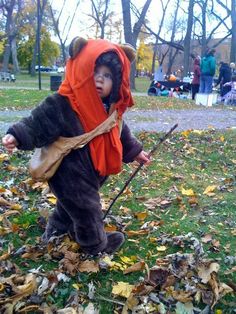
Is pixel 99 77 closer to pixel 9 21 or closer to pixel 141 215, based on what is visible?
pixel 141 215

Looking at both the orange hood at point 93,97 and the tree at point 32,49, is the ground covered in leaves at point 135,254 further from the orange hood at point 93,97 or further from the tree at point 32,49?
the tree at point 32,49

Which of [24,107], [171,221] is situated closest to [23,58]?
[24,107]

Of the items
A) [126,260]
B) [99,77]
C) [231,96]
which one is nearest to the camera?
[99,77]

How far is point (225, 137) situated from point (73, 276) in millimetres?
5553

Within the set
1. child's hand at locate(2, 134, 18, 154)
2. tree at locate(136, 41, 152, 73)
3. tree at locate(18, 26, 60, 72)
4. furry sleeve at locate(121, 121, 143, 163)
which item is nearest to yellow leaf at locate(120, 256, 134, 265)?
furry sleeve at locate(121, 121, 143, 163)

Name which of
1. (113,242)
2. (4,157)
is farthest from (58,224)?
(4,157)

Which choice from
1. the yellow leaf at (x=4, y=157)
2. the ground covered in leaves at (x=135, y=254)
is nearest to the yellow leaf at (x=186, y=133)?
the ground covered in leaves at (x=135, y=254)

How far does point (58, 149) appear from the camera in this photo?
275cm

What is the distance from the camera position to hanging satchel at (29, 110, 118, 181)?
2730 millimetres

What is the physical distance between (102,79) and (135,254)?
133 centimetres

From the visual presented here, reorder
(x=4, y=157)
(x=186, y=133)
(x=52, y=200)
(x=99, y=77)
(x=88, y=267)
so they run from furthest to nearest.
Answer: (x=186, y=133) < (x=4, y=157) < (x=52, y=200) < (x=88, y=267) < (x=99, y=77)

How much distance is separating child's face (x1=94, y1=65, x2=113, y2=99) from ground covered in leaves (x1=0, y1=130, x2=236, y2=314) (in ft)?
3.80

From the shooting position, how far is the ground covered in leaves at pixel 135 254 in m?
2.54

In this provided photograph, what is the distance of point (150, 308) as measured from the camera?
8.20 ft
